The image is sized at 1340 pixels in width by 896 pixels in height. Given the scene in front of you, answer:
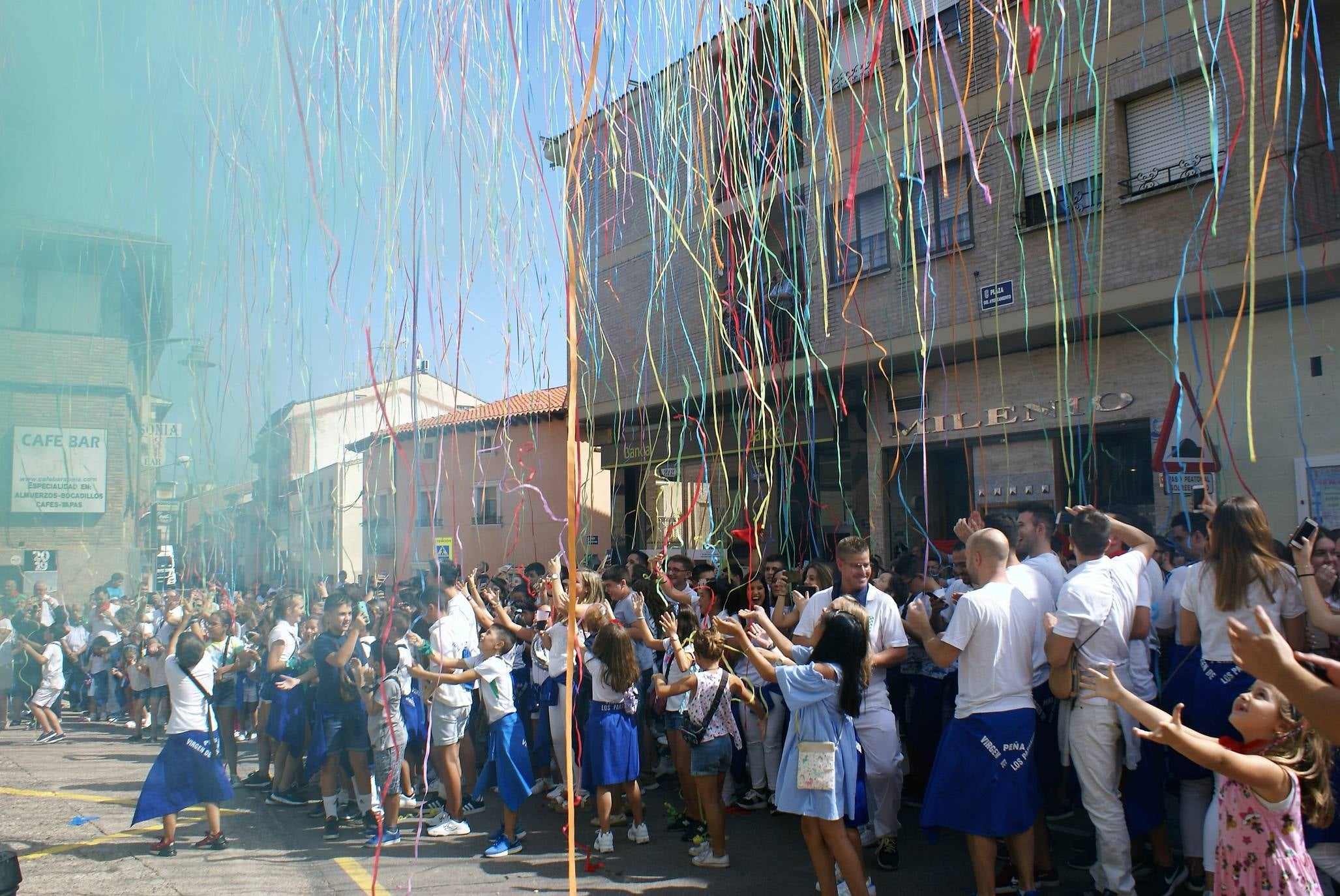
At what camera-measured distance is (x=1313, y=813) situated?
2.86m

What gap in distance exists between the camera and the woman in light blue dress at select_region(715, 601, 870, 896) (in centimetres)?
399

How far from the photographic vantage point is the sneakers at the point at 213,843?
5820 millimetres

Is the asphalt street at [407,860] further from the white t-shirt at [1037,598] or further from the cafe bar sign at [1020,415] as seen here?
the cafe bar sign at [1020,415]

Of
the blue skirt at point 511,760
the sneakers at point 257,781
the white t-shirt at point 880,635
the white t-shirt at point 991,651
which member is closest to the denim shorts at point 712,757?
the white t-shirt at point 880,635

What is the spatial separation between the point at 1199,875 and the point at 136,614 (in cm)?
1236

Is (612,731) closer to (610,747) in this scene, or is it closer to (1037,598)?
(610,747)

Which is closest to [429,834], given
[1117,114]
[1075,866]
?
[1075,866]

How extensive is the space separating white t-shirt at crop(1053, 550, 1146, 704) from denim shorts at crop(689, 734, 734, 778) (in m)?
1.93

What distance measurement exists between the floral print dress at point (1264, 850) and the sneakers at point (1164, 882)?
149 centimetres

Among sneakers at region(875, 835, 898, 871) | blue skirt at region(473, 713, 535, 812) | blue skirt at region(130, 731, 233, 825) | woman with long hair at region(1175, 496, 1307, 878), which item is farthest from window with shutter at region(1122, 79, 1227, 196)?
blue skirt at region(130, 731, 233, 825)

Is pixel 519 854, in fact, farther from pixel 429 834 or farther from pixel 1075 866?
pixel 1075 866

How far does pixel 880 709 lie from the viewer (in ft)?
15.8

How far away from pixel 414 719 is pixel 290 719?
1305mm

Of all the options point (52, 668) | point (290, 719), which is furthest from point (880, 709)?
point (52, 668)
